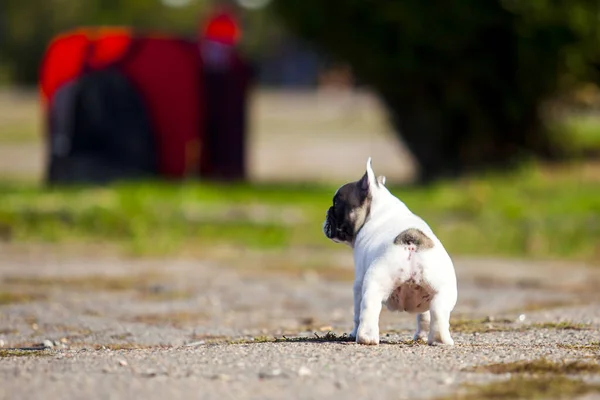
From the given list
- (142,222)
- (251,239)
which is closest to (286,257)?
(251,239)

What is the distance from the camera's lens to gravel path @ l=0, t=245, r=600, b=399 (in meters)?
6.12

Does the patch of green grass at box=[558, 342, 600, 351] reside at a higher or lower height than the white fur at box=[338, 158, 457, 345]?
lower

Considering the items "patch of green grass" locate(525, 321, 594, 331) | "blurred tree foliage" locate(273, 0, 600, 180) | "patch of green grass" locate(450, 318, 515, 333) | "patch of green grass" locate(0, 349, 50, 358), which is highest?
"blurred tree foliage" locate(273, 0, 600, 180)

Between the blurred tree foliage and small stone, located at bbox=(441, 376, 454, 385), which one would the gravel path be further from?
the blurred tree foliage

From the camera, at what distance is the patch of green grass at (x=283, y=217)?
16.9 m

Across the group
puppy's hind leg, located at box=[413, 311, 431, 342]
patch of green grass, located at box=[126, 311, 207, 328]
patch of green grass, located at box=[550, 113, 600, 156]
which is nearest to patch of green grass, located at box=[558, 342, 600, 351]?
puppy's hind leg, located at box=[413, 311, 431, 342]

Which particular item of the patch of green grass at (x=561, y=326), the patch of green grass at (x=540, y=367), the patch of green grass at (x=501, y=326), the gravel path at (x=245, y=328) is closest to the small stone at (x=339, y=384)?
the gravel path at (x=245, y=328)

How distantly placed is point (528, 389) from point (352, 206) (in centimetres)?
218

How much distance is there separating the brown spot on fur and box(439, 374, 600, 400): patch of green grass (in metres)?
1.21

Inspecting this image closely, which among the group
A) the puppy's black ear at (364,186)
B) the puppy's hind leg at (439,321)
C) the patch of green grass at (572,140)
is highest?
the patch of green grass at (572,140)

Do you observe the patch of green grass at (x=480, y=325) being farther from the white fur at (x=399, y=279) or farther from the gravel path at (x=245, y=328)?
the white fur at (x=399, y=279)

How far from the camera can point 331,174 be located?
3231 cm

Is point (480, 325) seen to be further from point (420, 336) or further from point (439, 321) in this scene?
point (439, 321)

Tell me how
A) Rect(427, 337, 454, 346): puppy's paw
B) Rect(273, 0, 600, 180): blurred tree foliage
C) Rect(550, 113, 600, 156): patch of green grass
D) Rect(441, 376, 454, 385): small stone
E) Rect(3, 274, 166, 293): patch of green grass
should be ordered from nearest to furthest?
Rect(441, 376, 454, 385): small stone, Rect(427, 337, 454, 346): puppy's paw, Rect(3, 274, 166, 293): patch of green grass, Rect(273, 0, 600, 180): blurred tree foliage, Rect(550, 113, 600, 156): patch of green grass
